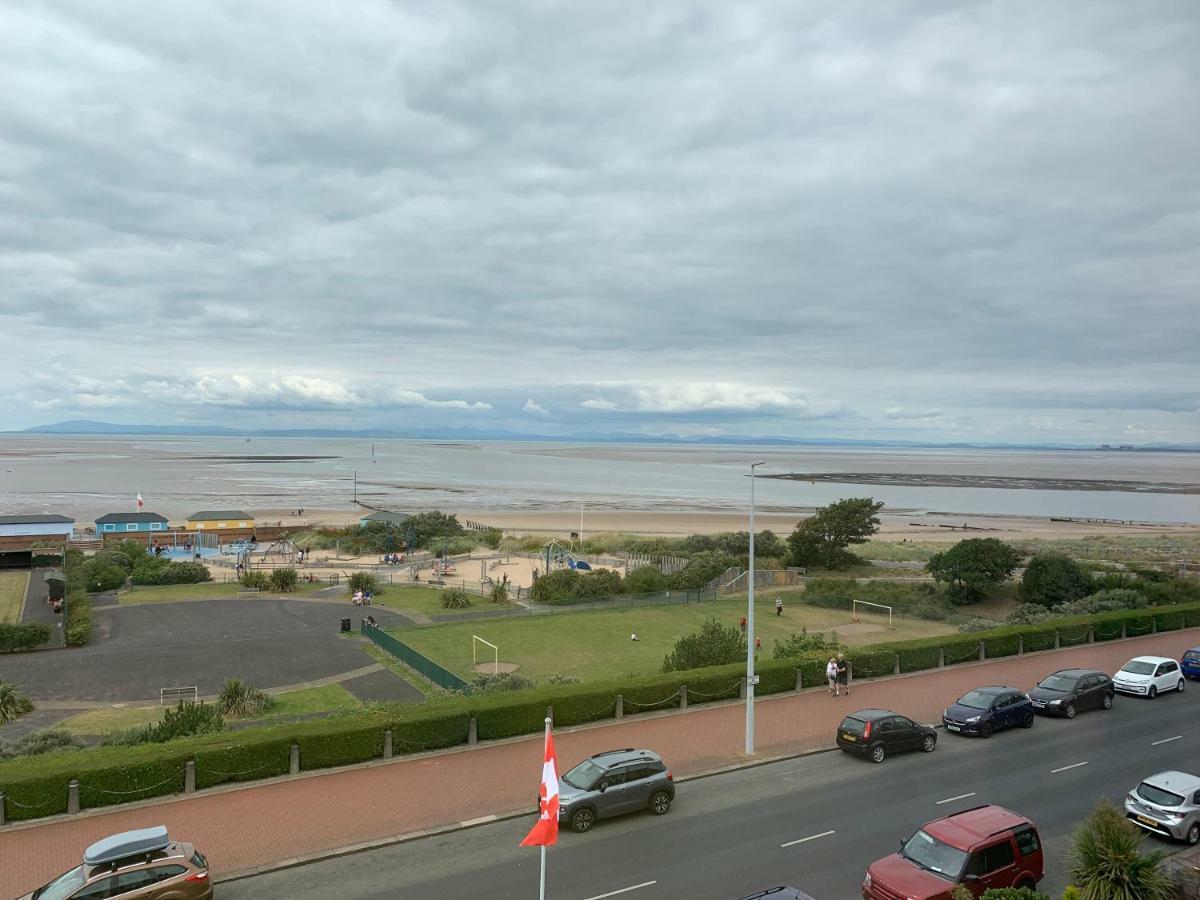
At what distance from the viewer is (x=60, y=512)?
9731 centimetres

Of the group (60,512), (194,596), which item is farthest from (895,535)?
(60,512)

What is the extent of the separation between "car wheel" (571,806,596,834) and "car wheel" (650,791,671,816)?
1533 millimetres

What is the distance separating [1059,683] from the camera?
86.4 feet

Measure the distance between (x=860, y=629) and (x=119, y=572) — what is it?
150ft

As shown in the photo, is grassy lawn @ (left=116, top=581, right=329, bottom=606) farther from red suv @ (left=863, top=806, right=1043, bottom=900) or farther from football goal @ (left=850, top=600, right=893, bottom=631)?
red suv @ (left=863, top=806, right=1043, bottom=900)

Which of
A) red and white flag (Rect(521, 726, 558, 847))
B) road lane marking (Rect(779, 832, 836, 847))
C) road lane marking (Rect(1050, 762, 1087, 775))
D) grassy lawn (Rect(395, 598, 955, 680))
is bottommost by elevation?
grassy lawn (Rect(395, 598, 955, 680))

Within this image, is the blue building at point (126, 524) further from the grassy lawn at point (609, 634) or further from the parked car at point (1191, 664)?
the parked car at point (1191, 664)

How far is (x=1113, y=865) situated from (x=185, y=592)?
51019 mm

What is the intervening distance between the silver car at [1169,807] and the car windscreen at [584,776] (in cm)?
1138

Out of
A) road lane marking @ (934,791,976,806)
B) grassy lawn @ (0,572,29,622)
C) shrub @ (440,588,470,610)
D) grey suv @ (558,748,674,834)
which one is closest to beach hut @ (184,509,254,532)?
grassy lawn @ (0,572,29,622)

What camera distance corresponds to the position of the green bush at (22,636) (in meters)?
35.2

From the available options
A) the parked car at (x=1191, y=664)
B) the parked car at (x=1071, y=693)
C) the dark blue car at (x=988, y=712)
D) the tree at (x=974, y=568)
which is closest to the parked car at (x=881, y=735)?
the dark blue car at (x=988, y=712)

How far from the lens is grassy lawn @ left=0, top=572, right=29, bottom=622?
4247 centimetres

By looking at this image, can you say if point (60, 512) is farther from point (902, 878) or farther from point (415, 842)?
point (902, 878)
